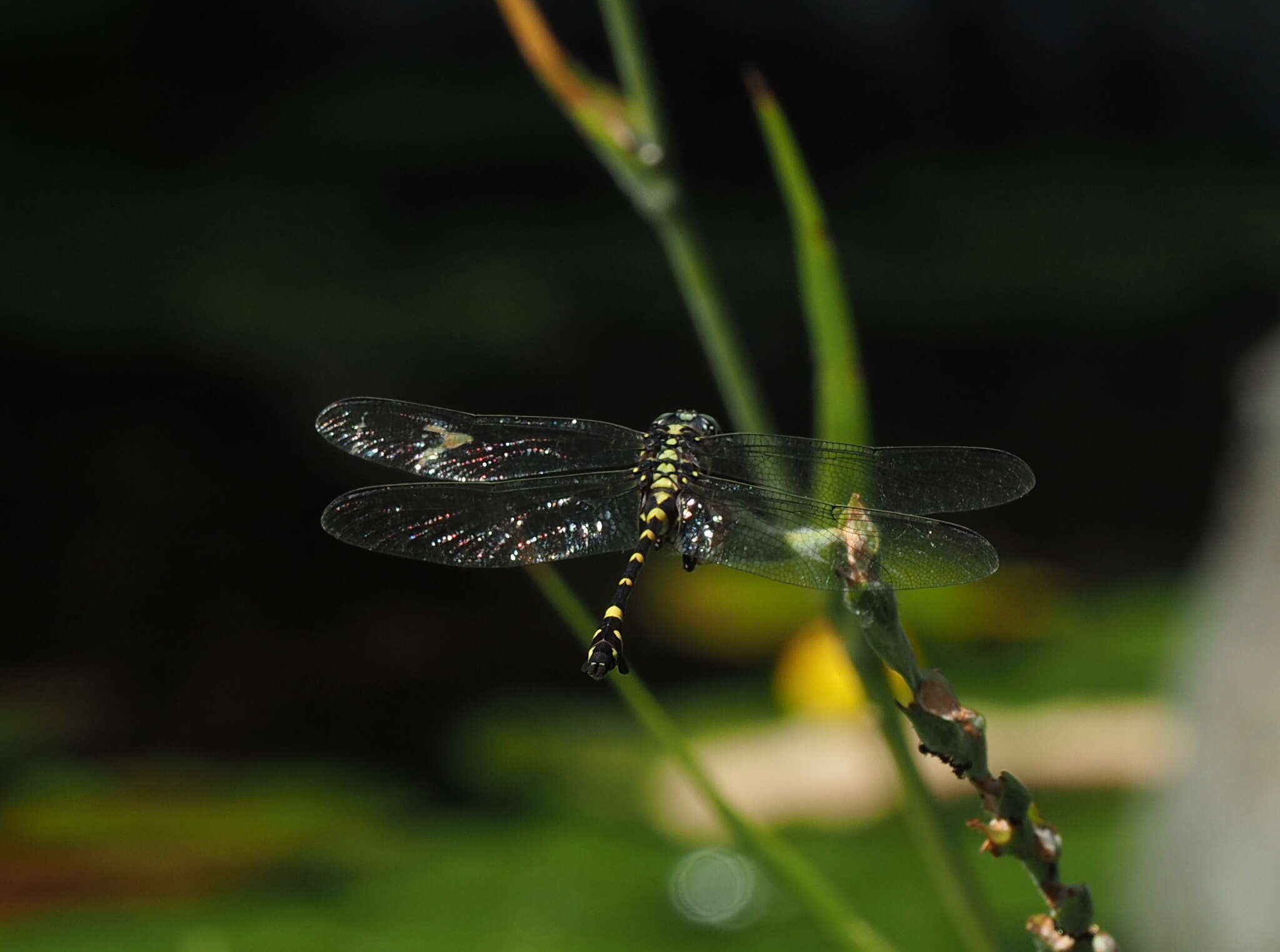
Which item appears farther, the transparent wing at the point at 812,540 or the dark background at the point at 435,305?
the dark background at the point at 435,305

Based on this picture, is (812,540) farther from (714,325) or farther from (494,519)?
(494,519)

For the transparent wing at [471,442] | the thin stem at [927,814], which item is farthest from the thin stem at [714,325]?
the transparent wing at [471,442]

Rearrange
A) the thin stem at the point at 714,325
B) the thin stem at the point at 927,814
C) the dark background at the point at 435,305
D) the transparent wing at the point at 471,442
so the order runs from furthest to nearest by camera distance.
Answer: the dark background at the point at 435,305
the transparent wing at the point at 471,442
the thin stem at the point at 714,325
the thin stem at the point at 927,814

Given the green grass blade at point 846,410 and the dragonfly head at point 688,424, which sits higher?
the dragonfly head at point 688,424

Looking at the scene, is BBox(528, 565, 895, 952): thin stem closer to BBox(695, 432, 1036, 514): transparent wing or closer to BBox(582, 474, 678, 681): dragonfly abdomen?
BBox(582, 474, 678, 681): dragonfly abdomen

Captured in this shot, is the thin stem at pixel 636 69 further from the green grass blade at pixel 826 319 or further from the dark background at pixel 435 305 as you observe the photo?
the dark background at pixel 435 305

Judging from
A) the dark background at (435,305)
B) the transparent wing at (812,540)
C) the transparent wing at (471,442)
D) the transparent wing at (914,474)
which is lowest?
the transparent wing at (812,540)

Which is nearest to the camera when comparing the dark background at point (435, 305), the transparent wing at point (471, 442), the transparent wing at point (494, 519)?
the transparent wing at point (494, 519)
